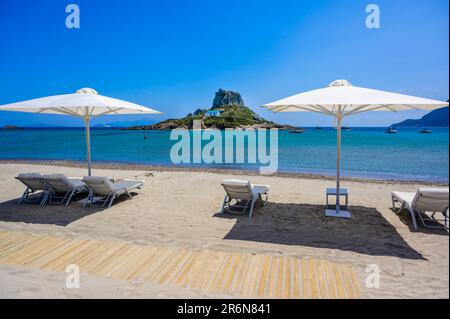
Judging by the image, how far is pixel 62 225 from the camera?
5.47m

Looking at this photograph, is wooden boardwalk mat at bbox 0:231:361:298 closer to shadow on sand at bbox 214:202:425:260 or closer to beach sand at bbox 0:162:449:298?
beach sand at bbox 0:162:449:298

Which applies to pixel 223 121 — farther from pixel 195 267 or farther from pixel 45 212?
pixel 195 267

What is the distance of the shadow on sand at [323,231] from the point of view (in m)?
4.48

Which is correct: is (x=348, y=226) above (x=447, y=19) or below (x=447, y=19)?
below

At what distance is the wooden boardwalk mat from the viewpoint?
3.27m

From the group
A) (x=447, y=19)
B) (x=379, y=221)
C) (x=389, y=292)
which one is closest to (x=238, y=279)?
(x=389, y=292)

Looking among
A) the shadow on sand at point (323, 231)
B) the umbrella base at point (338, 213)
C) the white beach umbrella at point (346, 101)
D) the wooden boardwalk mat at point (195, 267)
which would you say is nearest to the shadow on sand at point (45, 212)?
the wooden boardwalk mat at point (195, 267)

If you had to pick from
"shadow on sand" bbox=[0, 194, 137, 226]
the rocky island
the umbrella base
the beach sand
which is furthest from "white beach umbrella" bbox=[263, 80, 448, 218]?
the rocky island

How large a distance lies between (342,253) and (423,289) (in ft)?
3.62

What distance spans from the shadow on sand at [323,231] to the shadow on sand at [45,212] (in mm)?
2860

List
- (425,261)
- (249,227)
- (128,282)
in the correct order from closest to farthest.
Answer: (128,282)
(425,261)
(249,227)

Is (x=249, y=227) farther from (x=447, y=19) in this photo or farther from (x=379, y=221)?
(x=447, y=19)

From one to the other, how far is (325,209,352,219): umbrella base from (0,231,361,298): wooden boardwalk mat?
2236 millimetres
